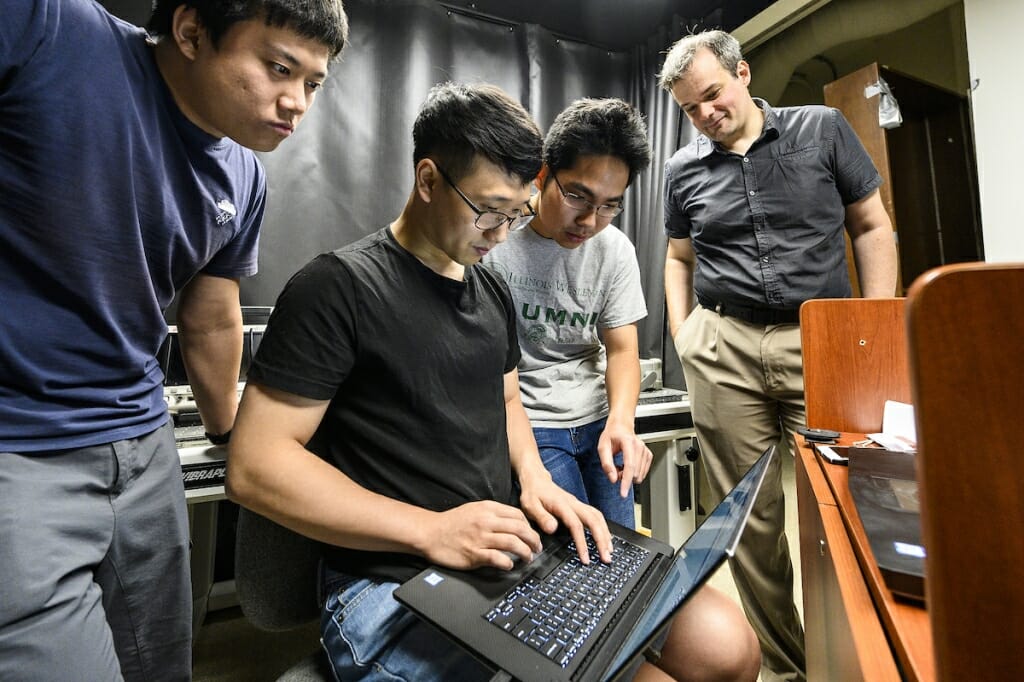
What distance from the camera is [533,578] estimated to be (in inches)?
24.9

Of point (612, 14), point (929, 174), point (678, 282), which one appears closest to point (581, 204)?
point (678, 282)

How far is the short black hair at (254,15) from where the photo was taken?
67 centimetres

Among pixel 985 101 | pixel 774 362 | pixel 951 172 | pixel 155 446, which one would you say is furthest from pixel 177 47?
pixel 951 172

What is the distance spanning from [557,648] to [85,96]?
0.86 meters

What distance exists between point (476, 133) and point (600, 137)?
14.6 inches

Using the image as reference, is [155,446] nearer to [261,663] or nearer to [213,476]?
[213,476]

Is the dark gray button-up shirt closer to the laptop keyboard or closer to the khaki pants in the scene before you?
the khaki pants

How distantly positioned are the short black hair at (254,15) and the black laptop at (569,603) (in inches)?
29.6

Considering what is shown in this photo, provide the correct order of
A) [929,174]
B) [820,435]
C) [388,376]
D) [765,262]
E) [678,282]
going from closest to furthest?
1. [388,376]
2. [820,435]
3. [765,262]
4. [678,282]
5. [929,174]

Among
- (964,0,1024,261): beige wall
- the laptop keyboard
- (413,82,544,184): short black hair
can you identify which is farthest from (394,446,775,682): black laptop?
(964,0,1024,261): beige wall

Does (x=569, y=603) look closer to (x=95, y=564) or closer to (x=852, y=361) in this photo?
(x=95, y=564)

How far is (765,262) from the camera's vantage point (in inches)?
54.1

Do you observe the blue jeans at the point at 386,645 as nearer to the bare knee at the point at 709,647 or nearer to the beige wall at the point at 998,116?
the bare knee at the point at 709,647

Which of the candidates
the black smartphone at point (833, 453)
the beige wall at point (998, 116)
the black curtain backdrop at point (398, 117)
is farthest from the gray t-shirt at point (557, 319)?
the beige wall at point (998, 116)
